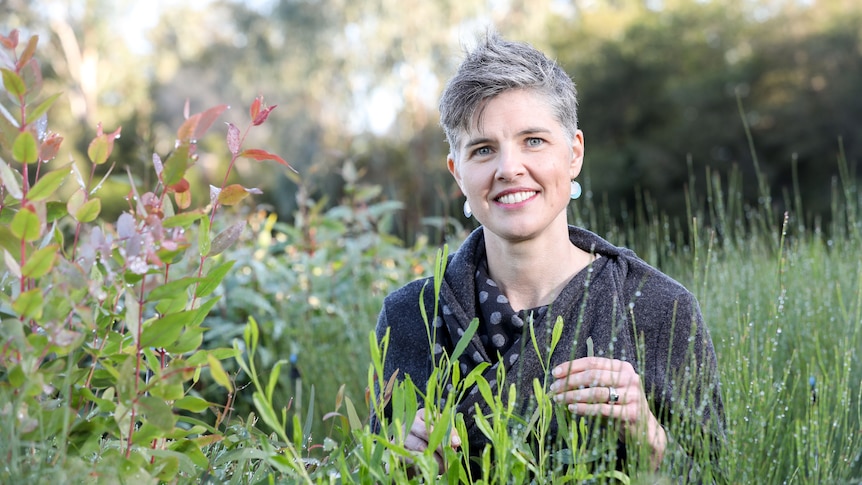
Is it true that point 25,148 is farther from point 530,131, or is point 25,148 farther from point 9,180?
point 530,131

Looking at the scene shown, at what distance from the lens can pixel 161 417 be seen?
3.49 feet

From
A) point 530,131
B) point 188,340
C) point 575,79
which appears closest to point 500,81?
point 530,131

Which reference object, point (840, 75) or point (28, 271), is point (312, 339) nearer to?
point (28, 271)

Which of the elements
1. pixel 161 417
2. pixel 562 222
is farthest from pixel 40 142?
pixel 562 222

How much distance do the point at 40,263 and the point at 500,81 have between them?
1130 millimetres

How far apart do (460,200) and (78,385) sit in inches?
205

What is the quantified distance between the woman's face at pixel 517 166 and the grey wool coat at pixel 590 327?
166 millimetres

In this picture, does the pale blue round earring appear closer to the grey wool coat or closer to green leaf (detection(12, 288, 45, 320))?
the grey wool coat

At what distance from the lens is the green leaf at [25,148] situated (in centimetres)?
104

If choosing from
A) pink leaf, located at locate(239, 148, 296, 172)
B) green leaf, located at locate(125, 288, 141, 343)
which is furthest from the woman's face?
green leaf, located at locate(125, 288, 141, 343)

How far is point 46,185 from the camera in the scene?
1.06 m

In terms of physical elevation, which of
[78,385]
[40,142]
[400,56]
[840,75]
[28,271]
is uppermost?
[400,56]

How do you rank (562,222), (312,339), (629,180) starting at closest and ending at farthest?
(562,222) < (312,339) < (629,180)

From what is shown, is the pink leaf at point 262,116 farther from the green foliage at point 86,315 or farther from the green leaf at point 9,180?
the green leaf at point 9,180
